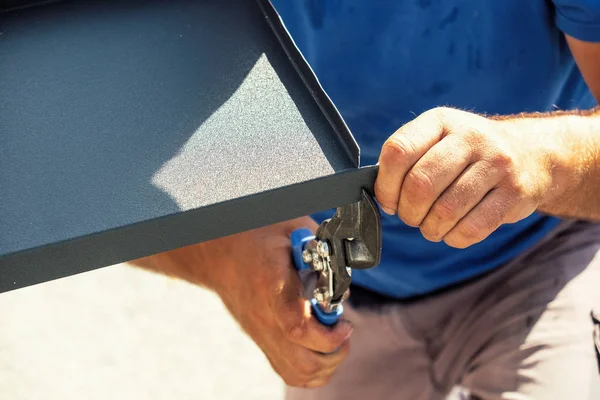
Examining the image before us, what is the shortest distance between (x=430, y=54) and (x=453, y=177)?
0.38 metres

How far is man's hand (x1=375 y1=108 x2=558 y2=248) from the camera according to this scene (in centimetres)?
64

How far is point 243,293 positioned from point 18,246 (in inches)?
20.0

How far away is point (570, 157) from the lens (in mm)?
823

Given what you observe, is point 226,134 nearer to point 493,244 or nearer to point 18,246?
point 18,246

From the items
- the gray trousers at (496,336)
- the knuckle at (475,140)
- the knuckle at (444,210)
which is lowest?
the gray trousers at (496,336)

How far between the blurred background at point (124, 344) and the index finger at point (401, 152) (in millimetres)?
841

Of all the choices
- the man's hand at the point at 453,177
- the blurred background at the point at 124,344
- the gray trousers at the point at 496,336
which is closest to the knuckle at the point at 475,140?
the man's hand at the point at 453,177

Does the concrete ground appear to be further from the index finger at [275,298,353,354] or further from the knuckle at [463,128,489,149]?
the knuckle at [463,128,489,149]

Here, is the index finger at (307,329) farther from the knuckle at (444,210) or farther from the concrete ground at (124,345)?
the concrete ground at (124,345)

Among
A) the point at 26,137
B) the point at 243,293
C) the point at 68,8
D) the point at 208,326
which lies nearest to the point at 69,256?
the point at 26,137

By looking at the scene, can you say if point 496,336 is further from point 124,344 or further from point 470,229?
point 124,344

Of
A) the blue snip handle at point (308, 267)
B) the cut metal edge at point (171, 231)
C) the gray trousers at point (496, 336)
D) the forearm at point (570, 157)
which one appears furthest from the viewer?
the gray trousers at point (496, 336)

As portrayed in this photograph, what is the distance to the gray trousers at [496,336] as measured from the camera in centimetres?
100

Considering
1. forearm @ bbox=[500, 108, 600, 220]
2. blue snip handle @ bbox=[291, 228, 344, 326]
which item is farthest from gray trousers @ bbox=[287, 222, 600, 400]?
blue snip handle @ bbox=[291, 228, 344, 326]
